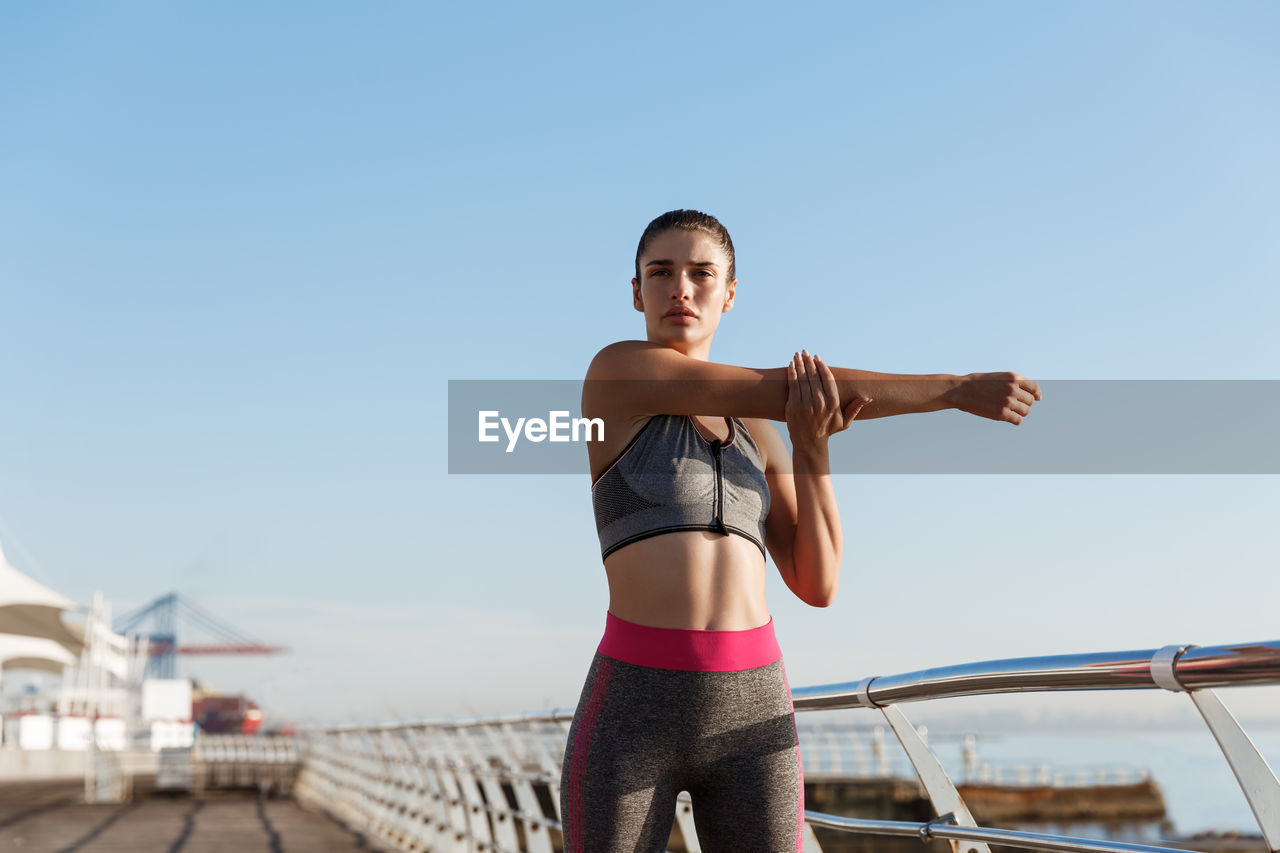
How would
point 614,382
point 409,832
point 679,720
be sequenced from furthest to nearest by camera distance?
1. point 409,832
2. point 614,382
3. point 679,720

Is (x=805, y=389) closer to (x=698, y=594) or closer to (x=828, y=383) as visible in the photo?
(x=828, y=383)

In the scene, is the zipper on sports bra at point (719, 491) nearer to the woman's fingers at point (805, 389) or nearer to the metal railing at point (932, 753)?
the woman's fingers at point (805, 389)

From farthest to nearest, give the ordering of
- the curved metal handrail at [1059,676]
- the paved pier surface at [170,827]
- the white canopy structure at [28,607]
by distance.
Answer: the white canopy structure at [28,607]
the paved pier surface at [170,827]
the curved metal handrail at [1059,676]

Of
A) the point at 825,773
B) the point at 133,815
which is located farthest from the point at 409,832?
the point at 825,773

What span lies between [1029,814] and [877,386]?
43.6 m

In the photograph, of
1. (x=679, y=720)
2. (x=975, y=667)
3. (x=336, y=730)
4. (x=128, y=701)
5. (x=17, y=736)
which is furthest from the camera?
(x=128, y=701)

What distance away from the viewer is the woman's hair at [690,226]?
1808 mm

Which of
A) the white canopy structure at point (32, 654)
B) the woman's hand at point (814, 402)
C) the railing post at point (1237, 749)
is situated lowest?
the white canopy structure at point (32, 654)

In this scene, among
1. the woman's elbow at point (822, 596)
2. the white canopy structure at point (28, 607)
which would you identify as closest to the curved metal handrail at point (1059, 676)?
the woman's elbow at point (822, 596)

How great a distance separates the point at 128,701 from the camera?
1332 inches

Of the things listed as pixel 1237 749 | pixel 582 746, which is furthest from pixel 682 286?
pixel 1237 749

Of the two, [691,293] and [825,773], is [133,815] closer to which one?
[825,773]

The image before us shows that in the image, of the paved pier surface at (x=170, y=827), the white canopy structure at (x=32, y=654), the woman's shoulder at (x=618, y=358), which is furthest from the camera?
the white canopy structure at (x=32, y=654)

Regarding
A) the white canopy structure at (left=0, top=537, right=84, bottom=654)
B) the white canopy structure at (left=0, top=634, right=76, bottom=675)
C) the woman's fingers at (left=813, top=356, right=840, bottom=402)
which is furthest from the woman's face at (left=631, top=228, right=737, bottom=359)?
the white canopy structure at (left=0, top=634, right=76, bottom=675)
